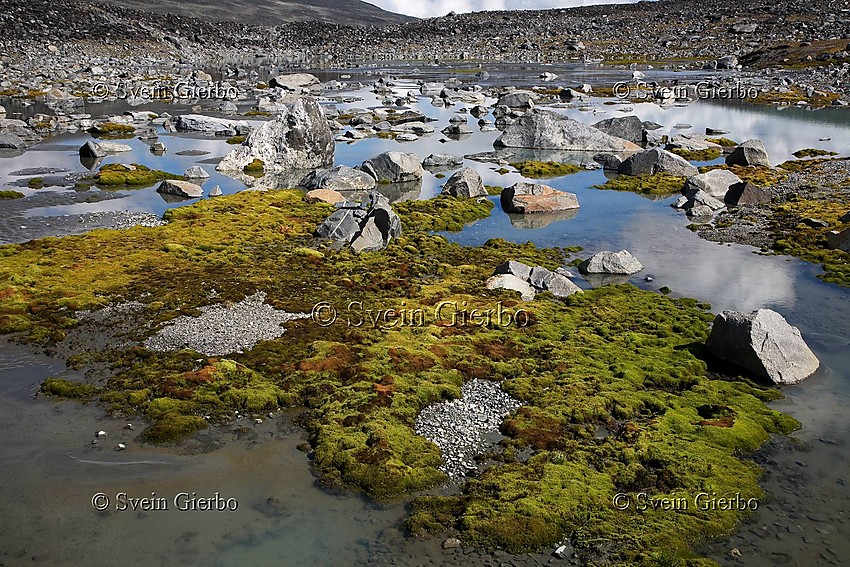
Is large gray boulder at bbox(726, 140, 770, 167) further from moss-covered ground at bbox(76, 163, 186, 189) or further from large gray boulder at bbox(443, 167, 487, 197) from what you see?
moss-covered ground at bbox(76, 163, 186, 189)

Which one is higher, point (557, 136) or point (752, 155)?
point (557, 136)

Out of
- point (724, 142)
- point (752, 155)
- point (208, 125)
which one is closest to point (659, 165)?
point (752, 155)

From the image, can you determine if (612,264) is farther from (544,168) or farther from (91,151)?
(91,151)

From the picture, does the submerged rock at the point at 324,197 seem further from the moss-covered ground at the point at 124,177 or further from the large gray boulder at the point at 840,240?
the large gray boulder at the point at 840,240

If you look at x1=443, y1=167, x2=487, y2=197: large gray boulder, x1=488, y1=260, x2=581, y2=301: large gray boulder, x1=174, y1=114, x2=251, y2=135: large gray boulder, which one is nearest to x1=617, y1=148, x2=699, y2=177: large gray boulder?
x1=443, y1=167, x2=487, y2=197: large gray boulder

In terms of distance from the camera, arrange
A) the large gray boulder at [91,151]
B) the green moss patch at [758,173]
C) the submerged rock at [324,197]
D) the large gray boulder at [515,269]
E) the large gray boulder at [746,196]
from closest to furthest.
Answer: the large gray boulder at [515,269] < the large gray boulder at [746,196] < the submerged rock at [324,197] < the green moss patch at [758,173] < the large gray boulder at [91,151]

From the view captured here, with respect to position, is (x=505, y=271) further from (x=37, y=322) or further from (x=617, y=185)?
(x=617, y=185)

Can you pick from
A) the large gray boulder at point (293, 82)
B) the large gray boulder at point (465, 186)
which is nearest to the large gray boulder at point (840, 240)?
the large gray boulder at point (465, 186)
